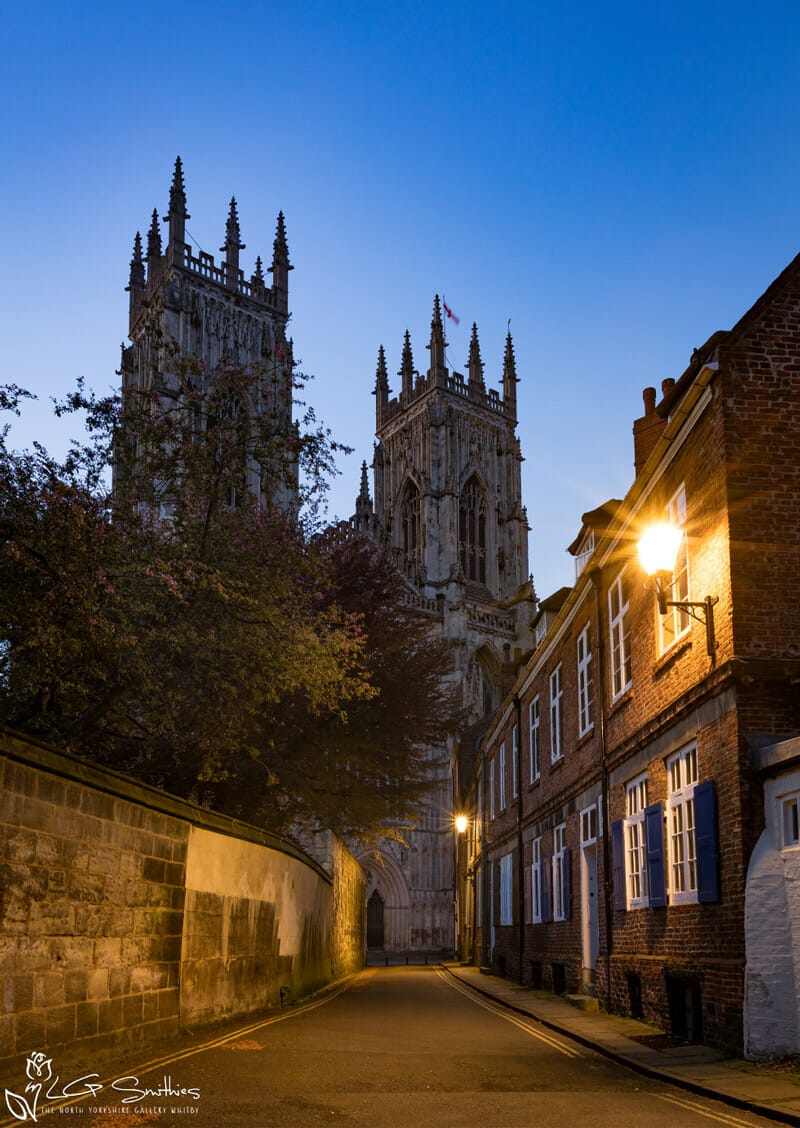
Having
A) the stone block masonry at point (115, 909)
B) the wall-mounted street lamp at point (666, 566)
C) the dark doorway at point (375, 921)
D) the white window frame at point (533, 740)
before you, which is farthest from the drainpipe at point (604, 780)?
the dark doorway at point (375, 921)

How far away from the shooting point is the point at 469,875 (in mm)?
45500

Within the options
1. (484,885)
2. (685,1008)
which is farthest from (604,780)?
(484,885)

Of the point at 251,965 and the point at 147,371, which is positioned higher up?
the point at 147,371

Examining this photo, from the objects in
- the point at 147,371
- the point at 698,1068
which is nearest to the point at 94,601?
the point at 698,1068

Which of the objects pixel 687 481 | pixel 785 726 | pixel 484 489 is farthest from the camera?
pixel 484 489

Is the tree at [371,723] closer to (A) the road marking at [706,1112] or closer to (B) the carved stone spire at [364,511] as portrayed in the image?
(A) the road marking at [706,1112]

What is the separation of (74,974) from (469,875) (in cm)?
3814

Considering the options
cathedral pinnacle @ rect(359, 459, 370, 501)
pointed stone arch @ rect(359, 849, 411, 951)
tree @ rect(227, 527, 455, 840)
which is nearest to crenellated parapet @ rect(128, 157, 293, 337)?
cathedral pinnacle @ rect(359, 459, 370, 501)

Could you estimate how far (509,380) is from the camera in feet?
336

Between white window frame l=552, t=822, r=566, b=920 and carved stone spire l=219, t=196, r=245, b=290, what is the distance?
64.2 m

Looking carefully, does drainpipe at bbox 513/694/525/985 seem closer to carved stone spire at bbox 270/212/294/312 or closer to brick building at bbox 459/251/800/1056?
brick building at bbox 459/251/800/1056

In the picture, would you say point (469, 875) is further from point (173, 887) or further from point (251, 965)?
point (173, 887)

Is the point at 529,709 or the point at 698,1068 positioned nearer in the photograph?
the point at 698,1068

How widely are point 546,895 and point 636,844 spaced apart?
7.94 meters
